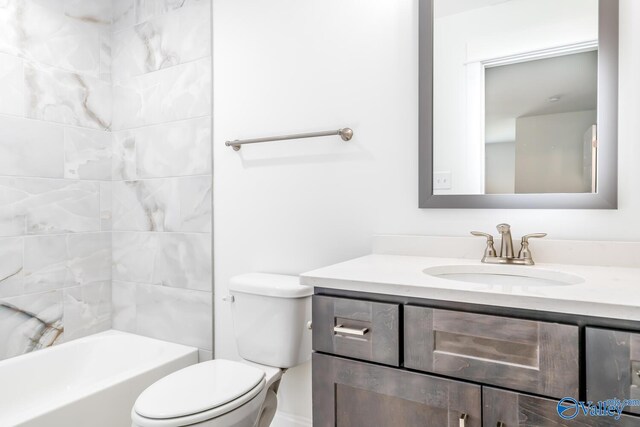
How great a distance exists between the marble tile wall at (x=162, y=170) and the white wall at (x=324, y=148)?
0.38 ft

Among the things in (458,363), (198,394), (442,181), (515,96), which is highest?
(515,96)

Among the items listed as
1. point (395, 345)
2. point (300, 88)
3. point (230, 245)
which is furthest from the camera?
point (230, 245)

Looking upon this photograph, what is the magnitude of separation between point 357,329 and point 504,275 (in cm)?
55

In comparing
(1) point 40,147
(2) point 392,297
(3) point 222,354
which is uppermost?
(1) point 40,147

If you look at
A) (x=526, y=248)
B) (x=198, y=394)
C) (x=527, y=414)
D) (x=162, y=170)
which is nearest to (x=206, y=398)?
(x=198, y=394)

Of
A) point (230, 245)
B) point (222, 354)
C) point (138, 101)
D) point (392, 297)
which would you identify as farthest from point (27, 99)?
point (392, 297)

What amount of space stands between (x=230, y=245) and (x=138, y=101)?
1047 mm

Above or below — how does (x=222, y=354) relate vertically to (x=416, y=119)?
below

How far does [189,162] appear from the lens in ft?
6.97

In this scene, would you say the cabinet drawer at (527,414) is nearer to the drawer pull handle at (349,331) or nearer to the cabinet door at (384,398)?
the cabinet door at (384,398)

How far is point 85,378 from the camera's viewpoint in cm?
209

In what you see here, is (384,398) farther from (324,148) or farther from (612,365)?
(324,148)

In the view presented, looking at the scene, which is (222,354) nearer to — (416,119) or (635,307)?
(416,119)

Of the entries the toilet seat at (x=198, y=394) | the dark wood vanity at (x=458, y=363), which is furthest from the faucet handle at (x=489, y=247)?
the toilet seat at (x=198, y=394)
